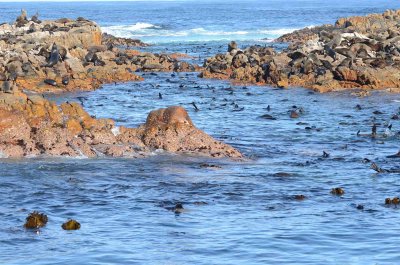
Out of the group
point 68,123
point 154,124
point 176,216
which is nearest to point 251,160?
point 154,124

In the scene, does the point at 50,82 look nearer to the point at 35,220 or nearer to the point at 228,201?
the point at 228,201

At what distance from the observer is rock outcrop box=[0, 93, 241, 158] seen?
21.0 meters

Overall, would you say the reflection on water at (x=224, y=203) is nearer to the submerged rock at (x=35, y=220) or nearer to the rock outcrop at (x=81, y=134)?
the submerged rock at (x=35, y=220)

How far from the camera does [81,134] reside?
71.7 feet

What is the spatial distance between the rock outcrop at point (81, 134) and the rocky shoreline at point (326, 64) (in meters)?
16.8

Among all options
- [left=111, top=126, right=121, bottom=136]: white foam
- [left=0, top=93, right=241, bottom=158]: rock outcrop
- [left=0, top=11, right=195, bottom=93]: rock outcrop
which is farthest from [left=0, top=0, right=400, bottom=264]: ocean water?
[left=0, top=11, right=195, bottom=93]: rock outcrop

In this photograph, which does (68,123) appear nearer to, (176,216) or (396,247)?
(176,216)

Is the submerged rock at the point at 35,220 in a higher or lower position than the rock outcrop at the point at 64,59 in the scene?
lower

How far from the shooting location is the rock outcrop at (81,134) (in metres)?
21.0

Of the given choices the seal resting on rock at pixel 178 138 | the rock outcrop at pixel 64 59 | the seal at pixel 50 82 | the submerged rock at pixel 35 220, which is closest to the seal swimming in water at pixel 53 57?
the rock outcrop at pixel 64 59

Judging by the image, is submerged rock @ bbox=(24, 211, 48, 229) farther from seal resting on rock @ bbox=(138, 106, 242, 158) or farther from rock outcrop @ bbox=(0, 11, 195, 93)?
rock outcrop @ bbox=(0, 11, 195, 93)

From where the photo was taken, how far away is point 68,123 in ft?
71.5

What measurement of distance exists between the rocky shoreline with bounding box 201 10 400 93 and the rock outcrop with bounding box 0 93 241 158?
16824mm

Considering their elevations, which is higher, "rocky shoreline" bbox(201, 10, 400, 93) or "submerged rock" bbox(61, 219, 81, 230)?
"rocky shoreline" bbox(201, 10, 400, 93)
